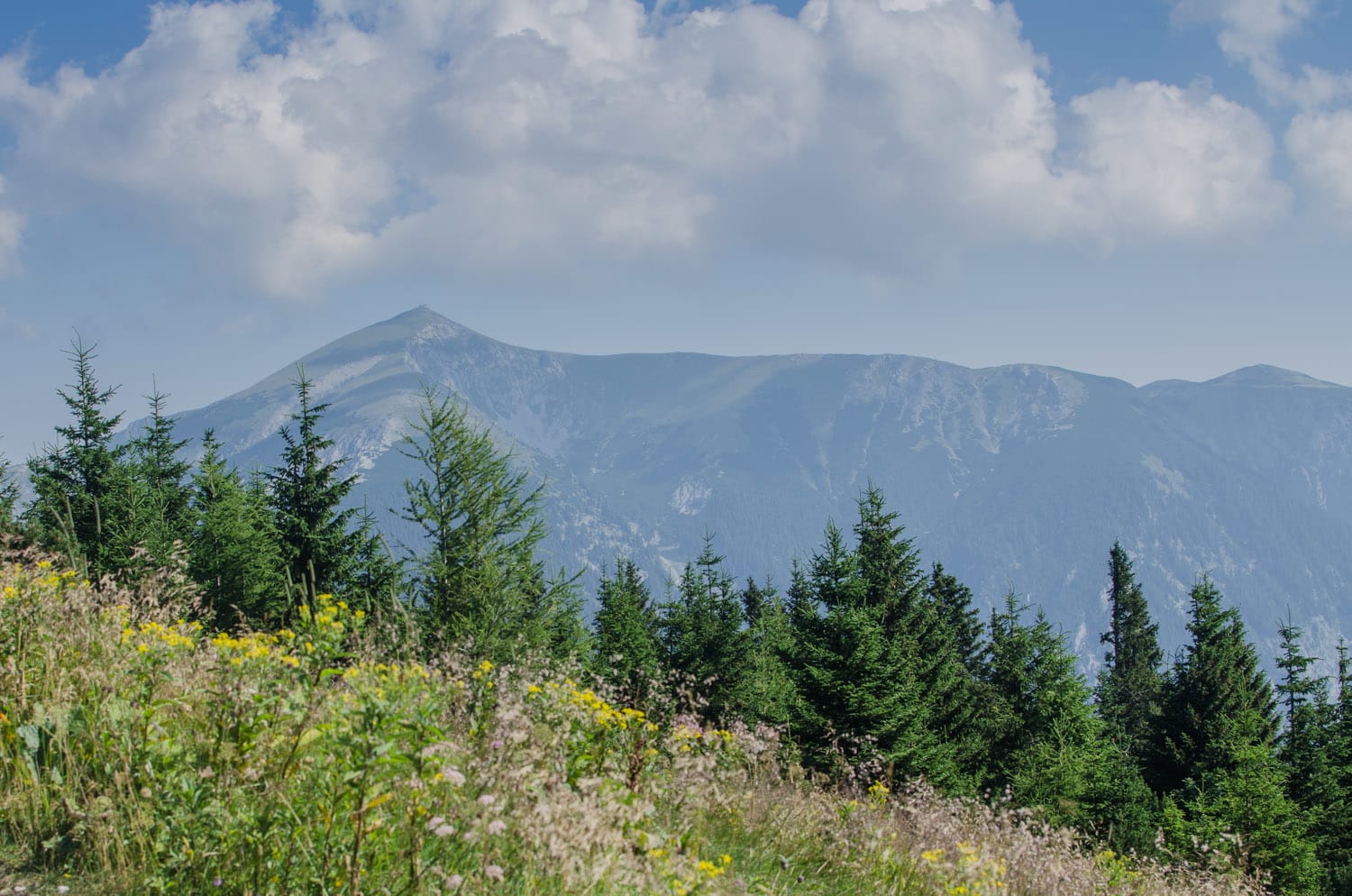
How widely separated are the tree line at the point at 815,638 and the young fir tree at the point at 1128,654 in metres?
12.5

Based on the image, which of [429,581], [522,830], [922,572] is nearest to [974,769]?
[922,572]

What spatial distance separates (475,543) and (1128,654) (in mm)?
71428

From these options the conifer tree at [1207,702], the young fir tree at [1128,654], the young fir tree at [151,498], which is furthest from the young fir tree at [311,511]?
the young fir tree at [1128,654]

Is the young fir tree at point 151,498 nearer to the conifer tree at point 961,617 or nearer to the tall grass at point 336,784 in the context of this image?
the tall grass at point 336,784

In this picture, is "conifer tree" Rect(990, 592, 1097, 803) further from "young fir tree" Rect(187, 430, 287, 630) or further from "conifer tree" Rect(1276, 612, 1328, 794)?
"young fir tree" Rect(187, 430, 287, 630)

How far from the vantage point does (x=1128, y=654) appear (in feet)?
244

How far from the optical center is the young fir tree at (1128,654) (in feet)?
215

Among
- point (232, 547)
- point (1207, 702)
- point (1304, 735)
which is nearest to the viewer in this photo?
point (232, 547)

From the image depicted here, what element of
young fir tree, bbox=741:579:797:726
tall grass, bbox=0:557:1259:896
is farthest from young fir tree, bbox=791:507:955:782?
tall grass, bbox=0:557:1259:896

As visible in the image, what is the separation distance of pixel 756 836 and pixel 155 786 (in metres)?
3.54

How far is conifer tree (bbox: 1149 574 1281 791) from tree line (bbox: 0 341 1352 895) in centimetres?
10

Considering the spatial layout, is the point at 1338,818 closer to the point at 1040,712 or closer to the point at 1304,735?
the point at 1304,735

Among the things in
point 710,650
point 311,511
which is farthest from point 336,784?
point 710,650

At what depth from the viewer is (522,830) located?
11.4 feet
